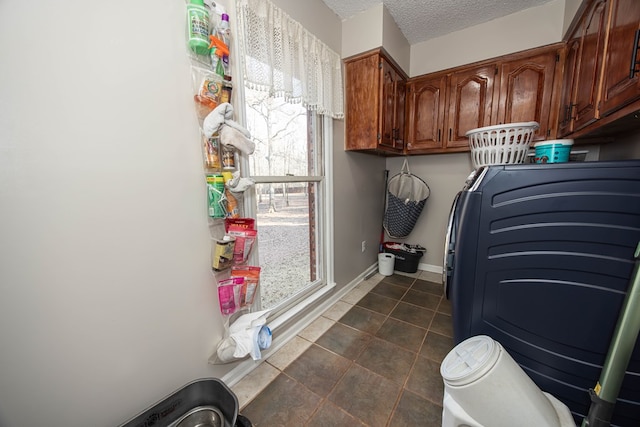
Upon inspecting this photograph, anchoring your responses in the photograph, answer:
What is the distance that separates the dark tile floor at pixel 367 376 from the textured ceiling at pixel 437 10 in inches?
98.6

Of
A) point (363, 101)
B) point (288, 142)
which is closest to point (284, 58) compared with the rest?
point (288, 142)

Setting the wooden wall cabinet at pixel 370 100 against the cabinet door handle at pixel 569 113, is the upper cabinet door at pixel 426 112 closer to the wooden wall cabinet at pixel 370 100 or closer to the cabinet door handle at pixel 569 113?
the wooden wall cabinet at pixel 370 100

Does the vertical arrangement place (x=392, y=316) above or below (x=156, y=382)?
below

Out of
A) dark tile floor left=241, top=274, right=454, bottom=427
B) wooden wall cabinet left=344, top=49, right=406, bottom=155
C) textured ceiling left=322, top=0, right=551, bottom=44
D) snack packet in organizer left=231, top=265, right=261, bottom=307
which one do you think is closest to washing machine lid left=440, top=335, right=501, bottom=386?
dark tile floor left=241, top=274, right=454, bottom=427

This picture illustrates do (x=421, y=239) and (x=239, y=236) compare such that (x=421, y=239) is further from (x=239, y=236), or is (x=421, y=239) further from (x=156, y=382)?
(x=156, y=382)

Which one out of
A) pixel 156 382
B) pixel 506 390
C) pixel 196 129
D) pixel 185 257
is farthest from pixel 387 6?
pixel 156 382

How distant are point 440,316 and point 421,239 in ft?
3.70

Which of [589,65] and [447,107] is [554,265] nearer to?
[589,65]

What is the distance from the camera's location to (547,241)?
928 mm

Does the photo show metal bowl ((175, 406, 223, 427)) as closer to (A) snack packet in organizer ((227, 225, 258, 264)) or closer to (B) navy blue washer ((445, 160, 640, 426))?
(A) snack packet in organizer ((227, 225, 258, 264))

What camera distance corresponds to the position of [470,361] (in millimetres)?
889

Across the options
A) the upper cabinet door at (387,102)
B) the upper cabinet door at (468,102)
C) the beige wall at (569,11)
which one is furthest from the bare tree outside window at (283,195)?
the beige wall at (569,11)

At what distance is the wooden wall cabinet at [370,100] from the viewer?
1.95 metres

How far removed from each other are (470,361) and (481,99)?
2229 mm
